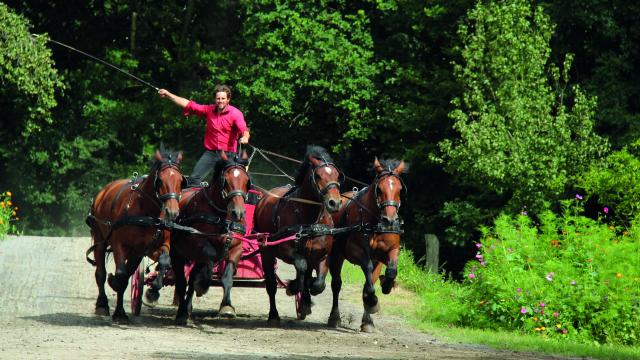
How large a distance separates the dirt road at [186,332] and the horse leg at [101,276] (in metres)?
0.13

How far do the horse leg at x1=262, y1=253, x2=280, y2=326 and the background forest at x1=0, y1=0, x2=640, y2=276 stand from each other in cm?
1179

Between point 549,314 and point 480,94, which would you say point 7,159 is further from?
point 549,314

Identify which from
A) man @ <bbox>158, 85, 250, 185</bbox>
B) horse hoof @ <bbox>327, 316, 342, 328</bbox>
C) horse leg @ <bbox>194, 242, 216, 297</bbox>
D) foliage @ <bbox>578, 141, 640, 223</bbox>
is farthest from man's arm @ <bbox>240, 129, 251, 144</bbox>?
foliage @ <bbox>578, 141, 640, 223</bbox>

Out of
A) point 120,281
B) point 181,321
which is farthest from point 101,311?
point 181,321

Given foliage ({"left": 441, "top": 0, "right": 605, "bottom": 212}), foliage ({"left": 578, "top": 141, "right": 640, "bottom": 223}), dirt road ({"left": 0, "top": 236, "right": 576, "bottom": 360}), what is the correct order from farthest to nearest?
foliage ({"left": 441, "top": 0, "right": 605, "bottom": 212}), foliage ({"left": 578, "top": 141, "right": 640, "bottom": 223}), dirt road ({"left": 0, "top": 236, "right": 576, "bottom": 360})

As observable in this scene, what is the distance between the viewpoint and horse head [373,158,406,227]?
15852 mm

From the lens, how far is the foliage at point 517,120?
31484mm

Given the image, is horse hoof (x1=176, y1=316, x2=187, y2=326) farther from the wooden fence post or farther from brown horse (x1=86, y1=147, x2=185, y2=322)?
the wooden fence post

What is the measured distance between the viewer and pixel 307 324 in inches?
664

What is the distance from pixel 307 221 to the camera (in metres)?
16.2

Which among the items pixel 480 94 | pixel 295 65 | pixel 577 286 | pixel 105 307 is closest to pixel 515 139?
pixel 480 94

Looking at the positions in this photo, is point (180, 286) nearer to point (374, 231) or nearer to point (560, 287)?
point (374, 231)

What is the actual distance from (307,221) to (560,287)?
3592 mm

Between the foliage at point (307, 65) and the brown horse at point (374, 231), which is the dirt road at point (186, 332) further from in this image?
the foliage at point (307, 65)
